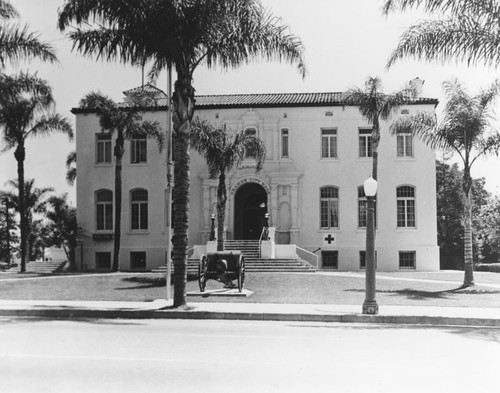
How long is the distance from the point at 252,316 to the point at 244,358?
5.54m

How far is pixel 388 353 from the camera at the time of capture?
350 inches

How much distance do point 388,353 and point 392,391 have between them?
2.37 meters

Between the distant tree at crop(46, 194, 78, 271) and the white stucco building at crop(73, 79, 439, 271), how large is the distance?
1044 mm

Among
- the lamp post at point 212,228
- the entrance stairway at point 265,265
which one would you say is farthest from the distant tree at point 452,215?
the lamp post at point 212,228

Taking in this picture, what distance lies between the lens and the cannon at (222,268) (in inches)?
704

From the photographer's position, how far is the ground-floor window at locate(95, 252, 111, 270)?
34.2 meters

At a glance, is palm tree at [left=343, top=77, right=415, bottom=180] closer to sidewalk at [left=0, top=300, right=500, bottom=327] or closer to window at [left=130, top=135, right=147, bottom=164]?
sidewalk at [left=0, top=300, right=500, bottom=327]

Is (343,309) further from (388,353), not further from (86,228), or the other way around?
(86,228)

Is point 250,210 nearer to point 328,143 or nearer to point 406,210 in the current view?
point 328,143

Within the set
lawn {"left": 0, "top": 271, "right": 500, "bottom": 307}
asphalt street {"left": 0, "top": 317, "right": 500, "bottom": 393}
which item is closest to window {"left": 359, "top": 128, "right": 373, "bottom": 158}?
lawn {"left": 0, "top": 271, "right": 500, "bottom": 307}

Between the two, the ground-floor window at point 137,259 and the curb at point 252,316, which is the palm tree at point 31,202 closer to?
the ground-floor window at point 137,259

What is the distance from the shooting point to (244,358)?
835cm

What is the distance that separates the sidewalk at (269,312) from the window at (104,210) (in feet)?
61.4

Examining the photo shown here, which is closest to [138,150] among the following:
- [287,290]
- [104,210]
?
[104,210]
